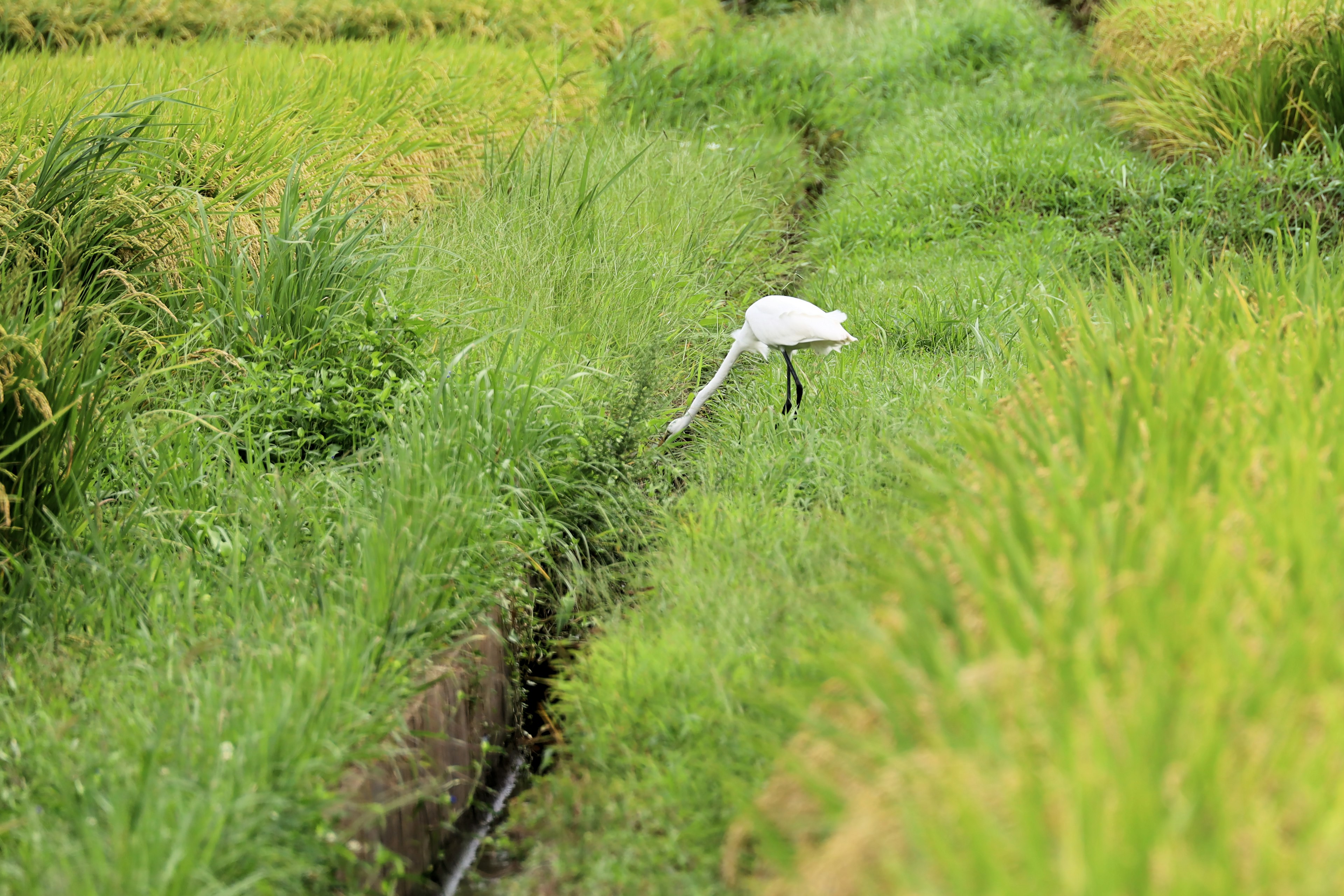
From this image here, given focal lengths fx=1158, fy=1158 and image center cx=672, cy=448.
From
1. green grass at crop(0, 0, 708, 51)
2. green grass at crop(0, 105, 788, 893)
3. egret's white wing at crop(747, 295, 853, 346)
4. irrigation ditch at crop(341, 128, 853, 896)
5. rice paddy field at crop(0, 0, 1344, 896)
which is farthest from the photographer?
green grass at crop(0, 0, 708, 51)

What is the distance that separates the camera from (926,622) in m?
1.85

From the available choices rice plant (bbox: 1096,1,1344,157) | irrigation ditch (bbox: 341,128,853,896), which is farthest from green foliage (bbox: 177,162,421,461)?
rice plant (bbox: 1096,1,1344,157)

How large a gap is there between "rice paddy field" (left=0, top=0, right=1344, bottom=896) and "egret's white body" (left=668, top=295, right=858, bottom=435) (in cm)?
31

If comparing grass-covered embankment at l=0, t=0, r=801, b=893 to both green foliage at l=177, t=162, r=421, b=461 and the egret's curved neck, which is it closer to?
green foliage at l=177, t=162, r=421, b=461

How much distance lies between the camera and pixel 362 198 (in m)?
4.75

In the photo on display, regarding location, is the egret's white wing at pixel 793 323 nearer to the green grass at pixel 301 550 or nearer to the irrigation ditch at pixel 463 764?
the green grass at pixel 301 550

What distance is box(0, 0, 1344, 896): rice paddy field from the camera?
167 cm

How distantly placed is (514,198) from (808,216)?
2221 mm

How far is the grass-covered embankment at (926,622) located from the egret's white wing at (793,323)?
0.37 meters

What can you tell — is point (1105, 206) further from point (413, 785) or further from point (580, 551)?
point (413, 785)

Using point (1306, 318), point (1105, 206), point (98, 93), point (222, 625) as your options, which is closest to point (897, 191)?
point (1105, 206)

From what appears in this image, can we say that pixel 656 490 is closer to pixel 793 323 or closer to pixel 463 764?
pixel 793 323

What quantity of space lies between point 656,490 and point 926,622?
76.9 inches

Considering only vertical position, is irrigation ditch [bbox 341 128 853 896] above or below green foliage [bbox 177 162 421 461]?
below
